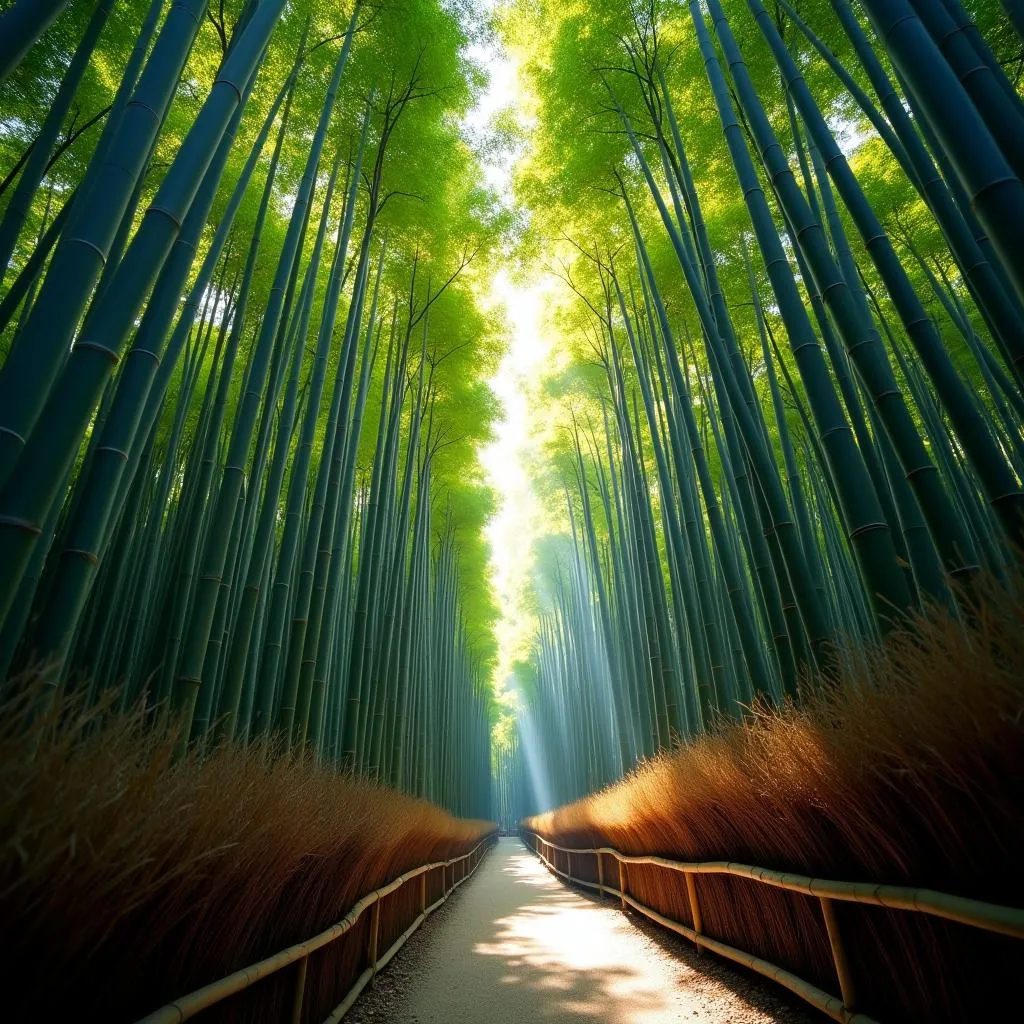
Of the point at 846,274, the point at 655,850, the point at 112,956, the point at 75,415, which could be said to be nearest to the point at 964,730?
the point at 112,956

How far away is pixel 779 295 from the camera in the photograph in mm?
2111

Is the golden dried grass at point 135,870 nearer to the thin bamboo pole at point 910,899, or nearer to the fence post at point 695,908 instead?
the thin bamboo pole at point 910,899

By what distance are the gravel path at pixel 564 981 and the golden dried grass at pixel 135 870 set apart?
0.74 meters

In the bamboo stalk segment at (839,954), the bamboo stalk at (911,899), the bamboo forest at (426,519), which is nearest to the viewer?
the bamboo stalk at (911,899)

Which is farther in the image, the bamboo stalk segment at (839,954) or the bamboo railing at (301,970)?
the bamboo stalk segment at (839,954)

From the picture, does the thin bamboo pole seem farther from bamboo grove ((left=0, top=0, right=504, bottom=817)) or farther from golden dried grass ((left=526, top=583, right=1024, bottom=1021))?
bamboo grove ((left=0, top=0, right=504, bottom=817))

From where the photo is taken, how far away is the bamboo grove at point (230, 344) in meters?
1.22

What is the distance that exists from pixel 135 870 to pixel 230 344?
108 inches

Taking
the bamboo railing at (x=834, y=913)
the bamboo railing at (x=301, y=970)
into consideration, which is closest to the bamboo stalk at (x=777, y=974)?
the bamboo railing at (x=834, y=913)

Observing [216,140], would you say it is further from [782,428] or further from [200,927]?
[782,428]

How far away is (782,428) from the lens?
464 centimetres

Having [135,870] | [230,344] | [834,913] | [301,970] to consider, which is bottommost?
[301,970]

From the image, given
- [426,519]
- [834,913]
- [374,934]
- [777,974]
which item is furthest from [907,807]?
[426,519]

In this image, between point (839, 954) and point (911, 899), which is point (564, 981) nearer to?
point (839, 954)
